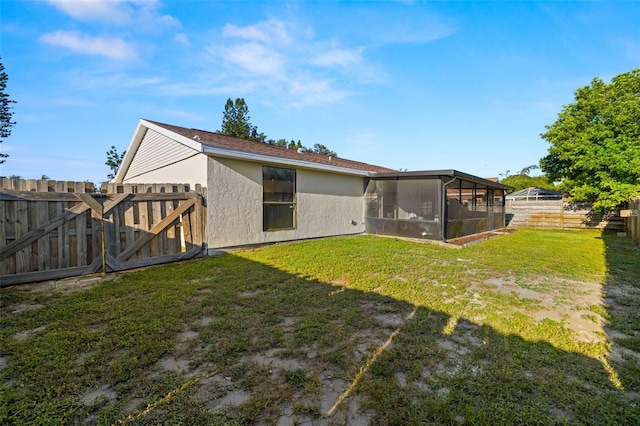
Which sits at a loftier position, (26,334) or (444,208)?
(444,208)

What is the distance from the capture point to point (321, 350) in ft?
8.17

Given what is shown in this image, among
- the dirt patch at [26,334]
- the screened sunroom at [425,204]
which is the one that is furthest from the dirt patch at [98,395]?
the screened sunroom at [425,204]

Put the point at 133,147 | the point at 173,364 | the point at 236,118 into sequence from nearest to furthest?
1. the point at 173,364
2. the point at 133,147
3. the point at 236,118

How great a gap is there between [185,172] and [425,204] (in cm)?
722

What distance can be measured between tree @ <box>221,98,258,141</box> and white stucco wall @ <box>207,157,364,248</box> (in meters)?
20.1

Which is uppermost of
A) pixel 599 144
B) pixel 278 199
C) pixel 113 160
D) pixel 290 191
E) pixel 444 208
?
pixel 113 160

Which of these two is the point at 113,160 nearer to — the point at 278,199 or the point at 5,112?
the point at 5,112

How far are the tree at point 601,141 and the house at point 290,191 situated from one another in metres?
4.54

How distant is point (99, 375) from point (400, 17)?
9.67m

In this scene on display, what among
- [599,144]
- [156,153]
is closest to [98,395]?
[156,153]

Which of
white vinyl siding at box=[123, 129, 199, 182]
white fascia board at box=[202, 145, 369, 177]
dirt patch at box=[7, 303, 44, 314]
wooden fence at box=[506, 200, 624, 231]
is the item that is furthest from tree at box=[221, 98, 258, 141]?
dirt patch at box=[7, 303, 44, 314]

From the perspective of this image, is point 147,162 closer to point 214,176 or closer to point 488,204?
point 214,176

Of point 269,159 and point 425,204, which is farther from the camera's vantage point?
point 425,204

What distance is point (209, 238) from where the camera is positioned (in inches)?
260
